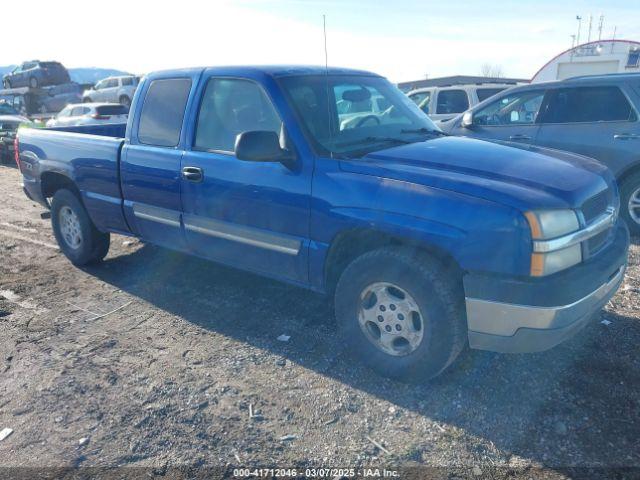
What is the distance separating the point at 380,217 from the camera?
3.04m

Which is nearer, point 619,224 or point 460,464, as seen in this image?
point 460,464

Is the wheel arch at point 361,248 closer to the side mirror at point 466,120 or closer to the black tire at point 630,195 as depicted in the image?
the side mirror at point 466,120

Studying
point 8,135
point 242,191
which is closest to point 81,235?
point 242,191

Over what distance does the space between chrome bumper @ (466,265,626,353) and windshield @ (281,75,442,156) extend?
4.38ft

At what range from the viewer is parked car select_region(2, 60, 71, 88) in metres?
27.8

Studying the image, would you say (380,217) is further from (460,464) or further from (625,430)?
(625,430)

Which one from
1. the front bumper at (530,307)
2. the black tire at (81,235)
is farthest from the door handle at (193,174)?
the front bumper at (530,307)

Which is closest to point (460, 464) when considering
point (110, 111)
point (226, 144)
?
point (226, 144)

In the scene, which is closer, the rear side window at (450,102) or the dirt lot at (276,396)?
the dirt lot at (276,396)

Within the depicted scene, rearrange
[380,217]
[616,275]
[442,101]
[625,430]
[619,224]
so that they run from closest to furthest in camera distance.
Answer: [625,430]
[380,217]
[616,275]
[619,224]
[442,101]

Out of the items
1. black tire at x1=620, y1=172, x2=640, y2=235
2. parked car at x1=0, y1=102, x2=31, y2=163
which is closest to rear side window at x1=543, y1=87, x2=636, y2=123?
black tire at x1=620, y1=172, x2=640, y2=235

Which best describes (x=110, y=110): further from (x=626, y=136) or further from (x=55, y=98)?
(x=626, y=136)

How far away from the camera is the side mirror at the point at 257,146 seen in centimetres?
332

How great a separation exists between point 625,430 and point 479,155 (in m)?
1.80
